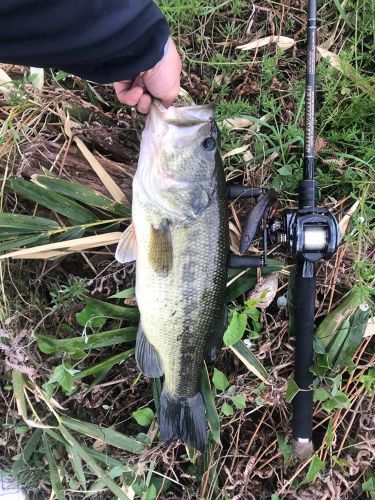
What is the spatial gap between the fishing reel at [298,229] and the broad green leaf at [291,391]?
583 millimetres

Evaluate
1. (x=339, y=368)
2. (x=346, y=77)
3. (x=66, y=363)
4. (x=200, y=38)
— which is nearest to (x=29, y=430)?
(x=66, y=363)

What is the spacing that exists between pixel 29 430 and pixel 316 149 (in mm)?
2299

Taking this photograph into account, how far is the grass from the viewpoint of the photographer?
237cm

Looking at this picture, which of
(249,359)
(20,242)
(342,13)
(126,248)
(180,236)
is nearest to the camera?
(180,236)

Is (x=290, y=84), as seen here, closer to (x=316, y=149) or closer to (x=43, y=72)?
(x=316, y=149)

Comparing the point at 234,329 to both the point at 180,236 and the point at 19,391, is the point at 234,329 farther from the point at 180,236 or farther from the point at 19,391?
the point at 19,391

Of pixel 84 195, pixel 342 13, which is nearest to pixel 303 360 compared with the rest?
pixel 84 195

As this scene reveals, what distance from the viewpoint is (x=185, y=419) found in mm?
2273

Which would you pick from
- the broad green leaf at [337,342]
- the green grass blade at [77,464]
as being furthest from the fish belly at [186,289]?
the green grass blade at [77,464]

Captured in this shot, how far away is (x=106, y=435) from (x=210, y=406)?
582 mm

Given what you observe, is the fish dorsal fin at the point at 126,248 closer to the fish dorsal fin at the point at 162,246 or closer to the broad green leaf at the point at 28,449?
the fish dorsal fin at the point at 162,246

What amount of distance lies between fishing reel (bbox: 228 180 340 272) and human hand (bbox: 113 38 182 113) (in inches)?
21.0

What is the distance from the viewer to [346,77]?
255 centimetres

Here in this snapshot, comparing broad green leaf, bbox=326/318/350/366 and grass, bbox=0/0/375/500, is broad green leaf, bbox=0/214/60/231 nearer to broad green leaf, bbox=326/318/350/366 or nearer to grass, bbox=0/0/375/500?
grass, bbox=0/0/375/500
